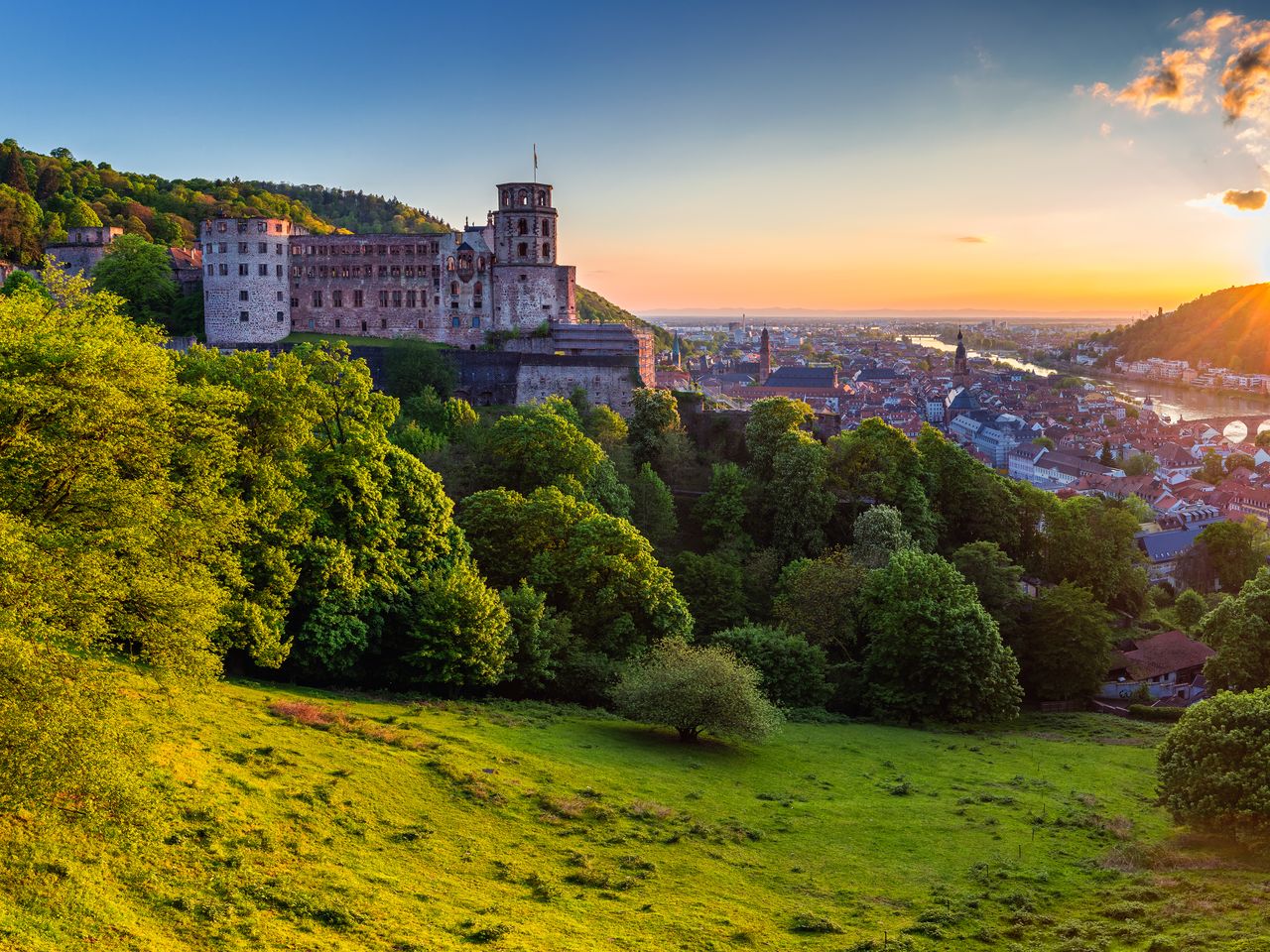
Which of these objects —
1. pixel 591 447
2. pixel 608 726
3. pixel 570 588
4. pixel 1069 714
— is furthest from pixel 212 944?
pixel 1069 714

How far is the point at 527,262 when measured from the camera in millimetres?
70562

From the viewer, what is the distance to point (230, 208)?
329 ft

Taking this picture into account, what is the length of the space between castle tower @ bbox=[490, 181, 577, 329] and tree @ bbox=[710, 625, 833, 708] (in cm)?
3324

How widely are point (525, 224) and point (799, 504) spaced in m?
26.6

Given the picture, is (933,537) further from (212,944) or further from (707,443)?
(212,944)

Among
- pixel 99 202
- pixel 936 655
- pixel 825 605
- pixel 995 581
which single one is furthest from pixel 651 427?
pixel 99 202

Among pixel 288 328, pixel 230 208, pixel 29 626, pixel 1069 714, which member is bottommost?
pixel 1069 714

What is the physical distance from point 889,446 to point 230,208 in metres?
67.7

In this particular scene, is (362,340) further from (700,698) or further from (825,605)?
(700,698)

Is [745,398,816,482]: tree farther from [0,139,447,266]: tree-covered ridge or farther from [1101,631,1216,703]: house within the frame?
[0,139,447,266]: tree-covered ridge

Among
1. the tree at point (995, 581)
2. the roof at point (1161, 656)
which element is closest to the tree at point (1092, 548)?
the roof at point (1161, 656)

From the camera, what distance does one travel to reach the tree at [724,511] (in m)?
56.1

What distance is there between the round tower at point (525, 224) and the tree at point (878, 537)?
2870cm

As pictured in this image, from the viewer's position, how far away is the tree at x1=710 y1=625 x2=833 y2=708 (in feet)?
142
